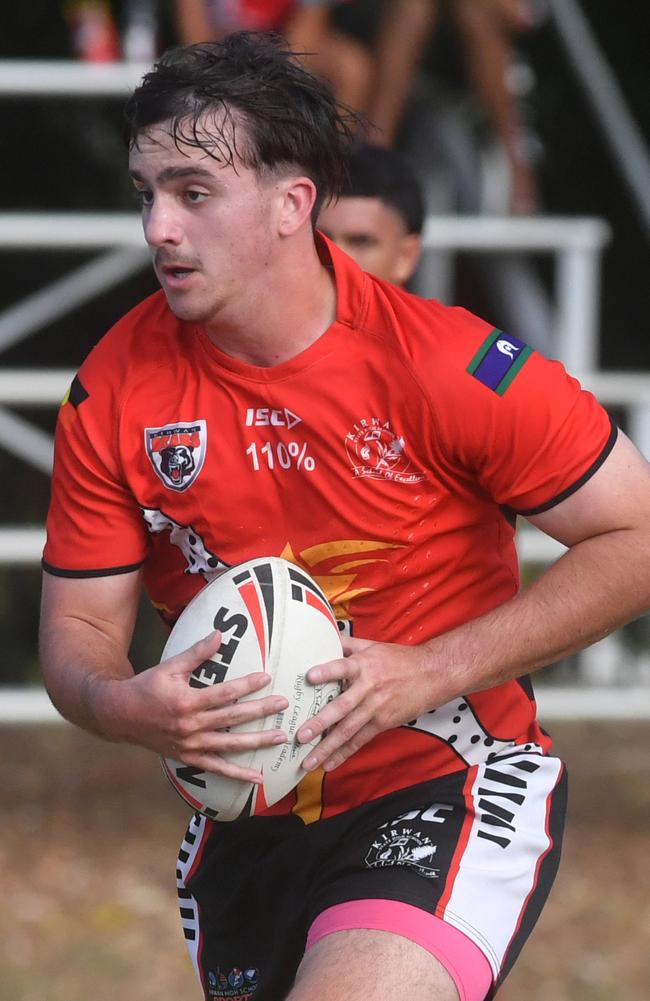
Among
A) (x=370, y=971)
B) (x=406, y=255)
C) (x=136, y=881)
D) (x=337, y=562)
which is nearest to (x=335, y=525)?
(x=337, y=562)

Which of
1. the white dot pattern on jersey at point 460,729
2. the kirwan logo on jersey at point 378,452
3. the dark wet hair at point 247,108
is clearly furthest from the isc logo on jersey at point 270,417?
the white dot pattern on jersey at point 460,729

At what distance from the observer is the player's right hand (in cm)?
259

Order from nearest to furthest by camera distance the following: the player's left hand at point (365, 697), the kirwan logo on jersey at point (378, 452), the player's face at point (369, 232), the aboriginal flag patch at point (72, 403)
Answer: the player's left hand at point (365, 697) < the kirwan logo on jersey at point (378, 452) < the aboriginal flag patch at point (72, 403) < the player's face at point (369, 232)

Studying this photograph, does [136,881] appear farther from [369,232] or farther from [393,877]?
[393,877]

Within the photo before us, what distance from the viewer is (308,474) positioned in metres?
2.97

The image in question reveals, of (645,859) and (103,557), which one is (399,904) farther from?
(645,859)

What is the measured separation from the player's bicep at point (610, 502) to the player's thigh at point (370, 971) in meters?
0.81

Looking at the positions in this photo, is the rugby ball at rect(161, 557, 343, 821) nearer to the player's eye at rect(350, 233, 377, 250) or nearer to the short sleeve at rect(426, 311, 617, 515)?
the short sleeve at rect(426, 311, 617, 515)

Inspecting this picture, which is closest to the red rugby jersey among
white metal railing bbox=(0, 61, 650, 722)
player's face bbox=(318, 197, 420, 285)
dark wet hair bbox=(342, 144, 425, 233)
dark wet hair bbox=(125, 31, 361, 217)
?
dark wet hair bbox=(125, 31, 361, 217)

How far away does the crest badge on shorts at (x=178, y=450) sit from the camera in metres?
2.99

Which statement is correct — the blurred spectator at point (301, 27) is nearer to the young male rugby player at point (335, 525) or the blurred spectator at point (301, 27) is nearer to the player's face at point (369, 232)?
the player's face at point (369, 232)

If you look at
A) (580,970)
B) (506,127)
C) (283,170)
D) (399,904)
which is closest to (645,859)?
(580,970)

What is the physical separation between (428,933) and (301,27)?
4.39 meters

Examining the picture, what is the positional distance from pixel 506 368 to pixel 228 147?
25.6 inches
